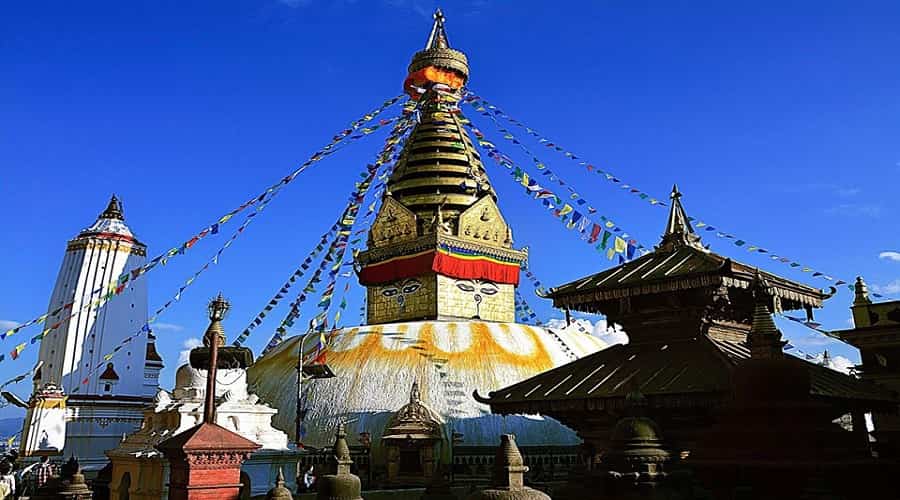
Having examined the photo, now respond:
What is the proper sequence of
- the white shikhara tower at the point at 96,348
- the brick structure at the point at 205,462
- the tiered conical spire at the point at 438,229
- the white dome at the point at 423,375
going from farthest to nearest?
1. the tiered conical spire at the point at 438,229
2. the white shikhara tower at the point at 96,348
3. the white dome at the point at 423,375
4. the brick structure at the point at 205,462

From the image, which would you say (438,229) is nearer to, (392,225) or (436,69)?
(392,225)

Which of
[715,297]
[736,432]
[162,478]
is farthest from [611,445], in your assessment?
[162,478]

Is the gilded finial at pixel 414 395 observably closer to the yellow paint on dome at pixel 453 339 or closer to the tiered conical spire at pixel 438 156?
the yellow paint on dome at pixel 453 339

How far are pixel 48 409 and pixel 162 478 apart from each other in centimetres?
1134

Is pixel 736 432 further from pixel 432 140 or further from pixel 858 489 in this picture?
pixel 432 140

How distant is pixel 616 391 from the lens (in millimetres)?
8891

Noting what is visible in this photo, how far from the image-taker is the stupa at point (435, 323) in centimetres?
1681

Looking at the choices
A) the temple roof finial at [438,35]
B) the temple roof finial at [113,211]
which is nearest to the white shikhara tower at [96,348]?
the temple roof finial at [113,211]

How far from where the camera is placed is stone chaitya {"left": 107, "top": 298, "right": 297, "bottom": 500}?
425 inches

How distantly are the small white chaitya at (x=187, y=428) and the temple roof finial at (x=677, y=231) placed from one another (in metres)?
7.09

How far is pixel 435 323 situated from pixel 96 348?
35.2 ft

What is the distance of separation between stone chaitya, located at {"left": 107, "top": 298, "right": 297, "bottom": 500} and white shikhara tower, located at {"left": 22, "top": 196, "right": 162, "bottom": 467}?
9.77m

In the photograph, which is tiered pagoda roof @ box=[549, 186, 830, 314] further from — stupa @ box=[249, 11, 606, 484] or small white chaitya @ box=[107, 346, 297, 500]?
stupa @ box=[249, 11, 606, 484]

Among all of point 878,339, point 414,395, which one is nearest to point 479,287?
point 414,395
